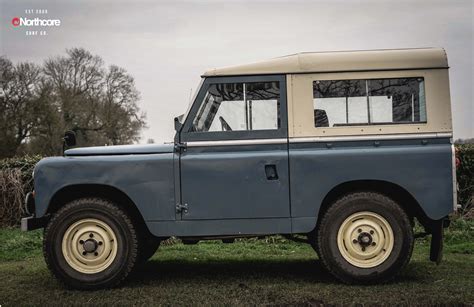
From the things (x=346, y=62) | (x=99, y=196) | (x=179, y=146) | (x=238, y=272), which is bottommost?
(x=238, y=272)

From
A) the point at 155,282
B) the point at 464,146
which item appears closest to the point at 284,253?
the point at 155,282

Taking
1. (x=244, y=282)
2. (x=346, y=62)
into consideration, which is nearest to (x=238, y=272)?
(x=244, y=282)

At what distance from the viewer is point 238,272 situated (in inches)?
258

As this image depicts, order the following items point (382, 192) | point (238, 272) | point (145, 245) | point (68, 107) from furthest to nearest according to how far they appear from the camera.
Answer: point (68, 107) < point (145, 245) < point (238, 272) < point (382, 192)

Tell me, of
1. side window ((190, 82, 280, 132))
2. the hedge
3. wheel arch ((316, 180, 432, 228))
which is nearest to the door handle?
side window ((190, 82, 280, 132))

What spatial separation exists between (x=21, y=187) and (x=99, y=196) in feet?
21.3

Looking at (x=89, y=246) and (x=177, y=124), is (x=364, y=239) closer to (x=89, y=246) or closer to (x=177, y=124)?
(x=177, y=124)

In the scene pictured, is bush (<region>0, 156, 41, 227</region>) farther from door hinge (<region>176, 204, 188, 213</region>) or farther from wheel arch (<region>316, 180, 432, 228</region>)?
wheel arch (<region>316, 180, 432, 228</region>)

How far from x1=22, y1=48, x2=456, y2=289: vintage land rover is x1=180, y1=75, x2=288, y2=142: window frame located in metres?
0.01

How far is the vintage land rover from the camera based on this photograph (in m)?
5.72

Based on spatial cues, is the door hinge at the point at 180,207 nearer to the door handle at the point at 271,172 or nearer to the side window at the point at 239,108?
the side window at the point at 239,108

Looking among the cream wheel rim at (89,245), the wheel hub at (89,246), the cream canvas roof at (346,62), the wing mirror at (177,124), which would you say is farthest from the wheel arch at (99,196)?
the cream canvas roof at (346,62)

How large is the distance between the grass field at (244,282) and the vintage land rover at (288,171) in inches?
13.5

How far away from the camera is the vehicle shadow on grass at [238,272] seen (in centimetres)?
610
